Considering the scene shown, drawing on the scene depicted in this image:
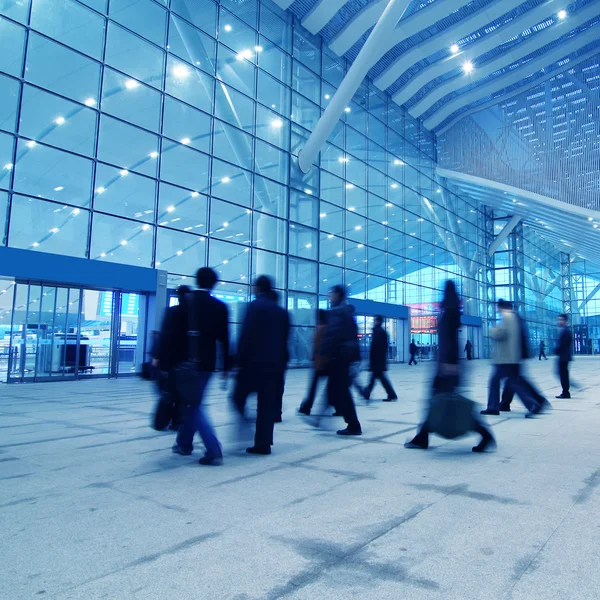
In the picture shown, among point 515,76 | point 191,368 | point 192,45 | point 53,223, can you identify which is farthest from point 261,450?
point 515,76

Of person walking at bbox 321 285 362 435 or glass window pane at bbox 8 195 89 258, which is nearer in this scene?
person walking at bbox 321 285 362 435

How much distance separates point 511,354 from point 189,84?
14.8 meters

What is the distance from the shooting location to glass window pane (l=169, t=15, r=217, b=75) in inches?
657

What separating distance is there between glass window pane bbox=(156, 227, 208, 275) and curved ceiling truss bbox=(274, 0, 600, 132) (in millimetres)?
9081

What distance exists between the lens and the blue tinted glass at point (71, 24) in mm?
13427

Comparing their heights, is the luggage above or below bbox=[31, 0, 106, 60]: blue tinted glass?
below

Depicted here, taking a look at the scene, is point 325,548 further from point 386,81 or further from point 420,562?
point 386,81

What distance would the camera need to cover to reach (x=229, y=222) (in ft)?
58.4

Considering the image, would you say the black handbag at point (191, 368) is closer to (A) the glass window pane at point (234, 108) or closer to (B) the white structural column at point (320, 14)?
(A) the glass window pane at point (234, 108)

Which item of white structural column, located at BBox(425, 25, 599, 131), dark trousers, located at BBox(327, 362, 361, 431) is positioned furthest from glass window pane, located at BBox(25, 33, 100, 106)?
white structural column, located at BBox(425, 25, 599, 131)

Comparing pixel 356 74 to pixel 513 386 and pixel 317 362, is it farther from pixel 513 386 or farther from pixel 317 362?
pixel 317 362

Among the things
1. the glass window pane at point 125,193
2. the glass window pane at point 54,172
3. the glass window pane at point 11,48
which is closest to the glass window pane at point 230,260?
the glass window pane at point 125,193

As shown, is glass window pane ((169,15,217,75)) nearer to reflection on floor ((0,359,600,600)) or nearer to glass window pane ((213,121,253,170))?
glass window pane ((213,121,253,170))

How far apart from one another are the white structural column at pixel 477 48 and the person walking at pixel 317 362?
1962 centimetres
